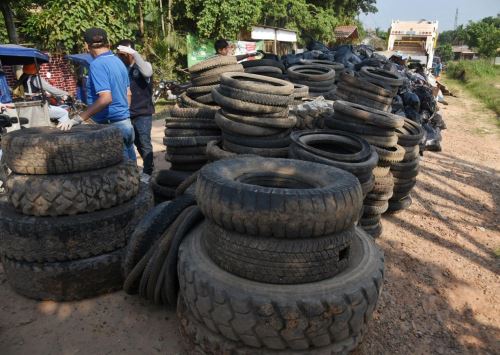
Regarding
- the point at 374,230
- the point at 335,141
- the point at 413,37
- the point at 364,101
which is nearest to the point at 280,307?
the point at 335,141

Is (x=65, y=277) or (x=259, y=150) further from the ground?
(x=259, y=150)

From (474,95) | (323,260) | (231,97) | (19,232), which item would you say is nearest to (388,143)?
(231,97)

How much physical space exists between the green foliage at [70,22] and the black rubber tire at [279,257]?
12960 mm

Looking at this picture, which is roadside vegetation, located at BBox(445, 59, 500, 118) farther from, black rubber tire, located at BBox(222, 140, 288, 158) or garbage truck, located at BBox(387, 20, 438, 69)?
black rubber tire, located at BBox(222, 140, 288, 158)

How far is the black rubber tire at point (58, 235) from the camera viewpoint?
2.64 metres

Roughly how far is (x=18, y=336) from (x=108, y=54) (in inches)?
119

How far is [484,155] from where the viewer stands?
823 cm

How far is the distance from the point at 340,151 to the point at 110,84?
2.79 meters

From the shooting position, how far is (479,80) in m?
25.0

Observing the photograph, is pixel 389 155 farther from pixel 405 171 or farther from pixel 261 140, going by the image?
pixel 261 140

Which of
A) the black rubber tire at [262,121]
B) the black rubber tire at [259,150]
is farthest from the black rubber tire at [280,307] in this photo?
the black rubber tire at [262,121]

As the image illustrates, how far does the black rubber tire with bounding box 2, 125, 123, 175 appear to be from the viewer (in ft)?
8.69

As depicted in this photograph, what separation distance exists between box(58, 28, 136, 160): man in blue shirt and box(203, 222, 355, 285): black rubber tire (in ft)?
7.19

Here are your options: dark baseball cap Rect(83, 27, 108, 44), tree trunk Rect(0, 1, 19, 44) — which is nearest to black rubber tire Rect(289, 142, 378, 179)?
dark baseball cap Rect(83, 27, 108, 44)
